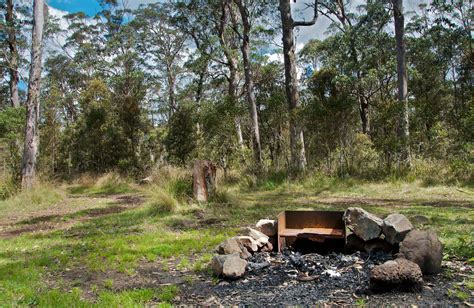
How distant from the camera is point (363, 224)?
12.7 feet

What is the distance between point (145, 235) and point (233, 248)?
181cm

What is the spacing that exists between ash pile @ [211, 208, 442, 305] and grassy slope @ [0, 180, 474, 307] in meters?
0.48

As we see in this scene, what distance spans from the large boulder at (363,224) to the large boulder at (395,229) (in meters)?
0.07

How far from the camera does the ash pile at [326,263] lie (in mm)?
2832

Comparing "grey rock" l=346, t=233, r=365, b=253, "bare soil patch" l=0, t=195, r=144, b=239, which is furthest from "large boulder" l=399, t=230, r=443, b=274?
"bare soil patch" l=0, t=195, r=144, b=239

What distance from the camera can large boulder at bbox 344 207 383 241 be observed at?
381 centimetres

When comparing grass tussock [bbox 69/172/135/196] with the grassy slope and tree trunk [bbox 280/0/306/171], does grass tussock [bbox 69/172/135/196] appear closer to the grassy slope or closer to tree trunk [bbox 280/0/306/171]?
the grassy slope

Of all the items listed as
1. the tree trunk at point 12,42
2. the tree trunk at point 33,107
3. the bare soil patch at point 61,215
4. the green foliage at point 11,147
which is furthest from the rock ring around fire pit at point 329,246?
the tree trunk at point 12,42

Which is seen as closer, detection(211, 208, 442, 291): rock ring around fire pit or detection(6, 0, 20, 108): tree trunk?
detection(211, 208, 442, 291): rock ring around fire pit

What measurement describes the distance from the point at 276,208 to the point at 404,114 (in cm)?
502

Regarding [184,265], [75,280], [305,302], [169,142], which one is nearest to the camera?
[305,302]

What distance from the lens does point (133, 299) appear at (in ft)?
9.73

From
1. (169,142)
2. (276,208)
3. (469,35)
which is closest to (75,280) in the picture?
(276,208)

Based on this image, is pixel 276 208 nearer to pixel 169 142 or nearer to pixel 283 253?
pixel 283 253
